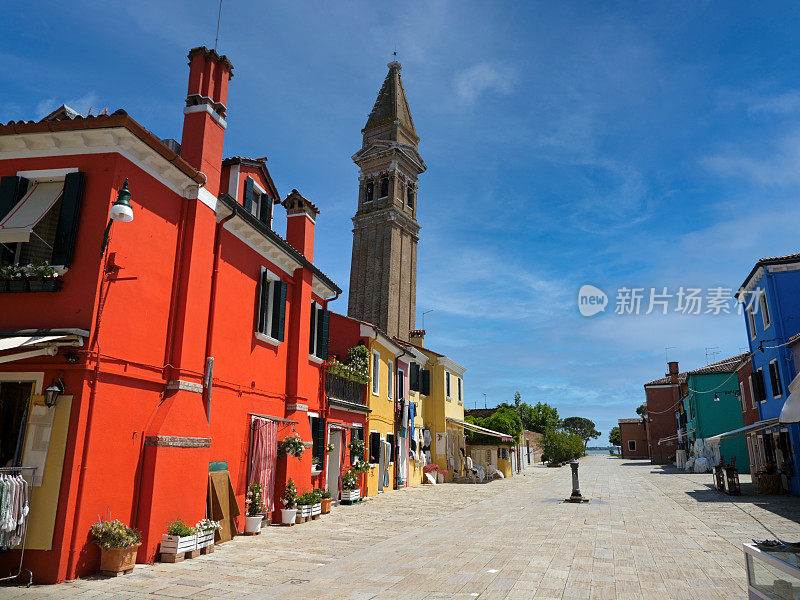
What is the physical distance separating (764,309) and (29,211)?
80.9 feet

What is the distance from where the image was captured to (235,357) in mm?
11555

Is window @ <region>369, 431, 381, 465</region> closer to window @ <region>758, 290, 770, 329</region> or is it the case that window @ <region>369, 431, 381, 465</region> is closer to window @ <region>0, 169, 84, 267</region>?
window @ <region>0, 169, 84, 267</region>

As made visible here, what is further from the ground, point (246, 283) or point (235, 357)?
point (246, 283)

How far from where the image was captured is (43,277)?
26.0ft

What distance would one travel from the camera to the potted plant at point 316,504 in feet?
45.7

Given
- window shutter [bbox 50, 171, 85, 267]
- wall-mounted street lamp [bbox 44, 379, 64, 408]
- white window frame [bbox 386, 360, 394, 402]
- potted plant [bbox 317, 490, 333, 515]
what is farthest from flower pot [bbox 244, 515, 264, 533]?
white window frame [bbox 386, 360, 394, 402]

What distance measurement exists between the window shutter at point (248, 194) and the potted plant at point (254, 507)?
20.5ft

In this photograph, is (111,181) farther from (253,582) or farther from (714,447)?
(714,447)

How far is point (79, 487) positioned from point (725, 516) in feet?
51.4

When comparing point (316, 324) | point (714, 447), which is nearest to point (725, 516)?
point (316, 324)

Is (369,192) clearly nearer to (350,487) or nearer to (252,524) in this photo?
(350,487)

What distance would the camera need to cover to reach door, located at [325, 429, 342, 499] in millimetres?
17734

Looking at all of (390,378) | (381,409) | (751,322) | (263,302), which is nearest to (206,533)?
(263,302)

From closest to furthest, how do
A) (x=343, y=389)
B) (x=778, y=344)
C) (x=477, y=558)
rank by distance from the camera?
(x=477, y=558) → (x=343, y=389) → (x=778, y=344)
